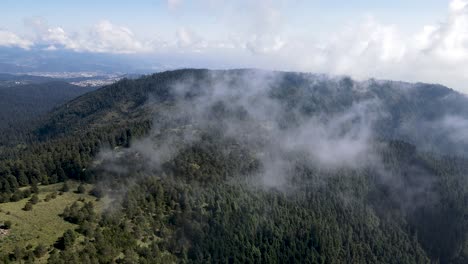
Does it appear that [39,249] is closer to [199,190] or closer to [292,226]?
[199,190]

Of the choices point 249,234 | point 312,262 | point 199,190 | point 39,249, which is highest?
point 39,249

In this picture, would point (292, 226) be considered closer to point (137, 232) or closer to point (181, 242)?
point (181, 242)

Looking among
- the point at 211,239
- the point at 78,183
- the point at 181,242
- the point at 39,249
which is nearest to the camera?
the point at 39,249

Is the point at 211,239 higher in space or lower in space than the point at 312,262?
higher

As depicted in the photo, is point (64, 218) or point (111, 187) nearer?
point (64, 218)

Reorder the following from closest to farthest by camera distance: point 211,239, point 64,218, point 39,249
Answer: point 39,249 → point 64,218 → point 211,239

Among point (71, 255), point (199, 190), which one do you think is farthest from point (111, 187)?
point (71, 255)
